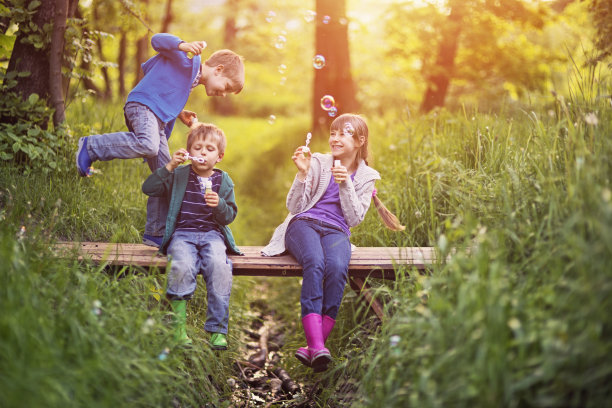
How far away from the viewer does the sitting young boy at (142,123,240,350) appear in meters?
3.10

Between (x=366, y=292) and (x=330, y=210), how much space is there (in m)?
0.61

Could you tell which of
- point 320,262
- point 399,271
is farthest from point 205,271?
point 399,271

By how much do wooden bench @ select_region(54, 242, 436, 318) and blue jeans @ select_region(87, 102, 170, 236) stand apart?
0.71ft

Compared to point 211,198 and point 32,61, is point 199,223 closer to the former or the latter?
point 211,198

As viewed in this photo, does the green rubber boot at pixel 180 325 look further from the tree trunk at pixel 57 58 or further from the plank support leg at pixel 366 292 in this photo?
the tree trunk at pixel 57 58

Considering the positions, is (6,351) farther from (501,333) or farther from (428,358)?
(501,333)

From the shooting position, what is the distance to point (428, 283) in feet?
8.15

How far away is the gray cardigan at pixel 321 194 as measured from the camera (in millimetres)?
3559

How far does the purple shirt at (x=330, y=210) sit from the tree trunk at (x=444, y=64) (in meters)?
4.92

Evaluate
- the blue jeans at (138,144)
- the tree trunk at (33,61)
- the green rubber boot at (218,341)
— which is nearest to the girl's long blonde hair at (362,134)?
the blue jeans at (138,144)

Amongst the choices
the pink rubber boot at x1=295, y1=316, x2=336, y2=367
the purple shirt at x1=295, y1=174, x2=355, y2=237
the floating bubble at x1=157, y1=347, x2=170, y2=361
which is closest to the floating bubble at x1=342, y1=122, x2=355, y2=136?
the purple shirt at x1=295, y1=174, x2=355, y2=237

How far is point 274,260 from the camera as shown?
3.46 metres

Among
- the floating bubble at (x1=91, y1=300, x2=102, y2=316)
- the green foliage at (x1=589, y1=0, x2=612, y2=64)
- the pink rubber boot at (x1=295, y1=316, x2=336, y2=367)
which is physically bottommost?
the pink rubber boot at (x1=295, y1=316, x2=336, y2=367)

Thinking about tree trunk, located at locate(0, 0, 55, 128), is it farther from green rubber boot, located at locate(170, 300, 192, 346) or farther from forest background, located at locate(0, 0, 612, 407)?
green rubber boot, located at locate(170, 300, 192, 346)
